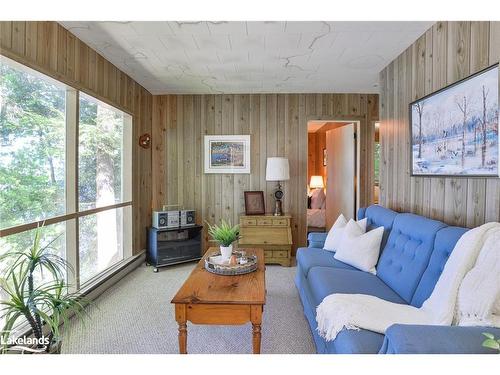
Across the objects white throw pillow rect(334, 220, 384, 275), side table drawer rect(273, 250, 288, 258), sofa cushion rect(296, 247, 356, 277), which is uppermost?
white throw pillow rect(334, 220, 384, 275)

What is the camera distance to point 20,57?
6.30 ft

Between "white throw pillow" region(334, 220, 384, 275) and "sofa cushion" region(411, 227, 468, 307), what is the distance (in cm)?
60

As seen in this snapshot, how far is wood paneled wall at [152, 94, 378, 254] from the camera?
14.3 feet

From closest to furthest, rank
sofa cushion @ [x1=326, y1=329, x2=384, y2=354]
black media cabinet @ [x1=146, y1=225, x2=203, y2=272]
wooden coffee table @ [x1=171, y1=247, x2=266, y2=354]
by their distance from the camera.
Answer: sofa cushion @ [x1=326, y1=329, x2=384, y2=354]
wooden coffee table @ [x1=171, y1=247, x2=266, y2=354]
black media cabinet @ [x1=146, y1=225, x2=203, y2=272]

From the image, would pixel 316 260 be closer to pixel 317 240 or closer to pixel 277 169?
pixel 317 240

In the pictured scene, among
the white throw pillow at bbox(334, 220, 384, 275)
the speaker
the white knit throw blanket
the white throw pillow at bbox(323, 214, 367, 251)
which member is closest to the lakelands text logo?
the white knit throw blanket

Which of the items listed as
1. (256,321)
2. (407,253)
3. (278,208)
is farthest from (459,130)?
(278,208)

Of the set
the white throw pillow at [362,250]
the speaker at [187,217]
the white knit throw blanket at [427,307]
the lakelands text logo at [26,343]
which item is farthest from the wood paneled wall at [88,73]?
the white throw pillow at [362,250]

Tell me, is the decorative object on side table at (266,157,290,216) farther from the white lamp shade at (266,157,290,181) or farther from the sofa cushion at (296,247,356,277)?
the sofa cushion at (296,247,356,277)

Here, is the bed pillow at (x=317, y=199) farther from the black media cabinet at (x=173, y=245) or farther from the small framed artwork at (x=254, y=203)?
the black media cabinet at (x=173, y=245)

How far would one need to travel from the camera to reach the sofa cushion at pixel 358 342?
4.22ft
